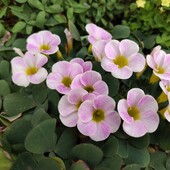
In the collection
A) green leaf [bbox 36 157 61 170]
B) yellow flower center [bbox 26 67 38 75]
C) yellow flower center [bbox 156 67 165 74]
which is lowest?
green leaf [bbox 36 157 61 170]

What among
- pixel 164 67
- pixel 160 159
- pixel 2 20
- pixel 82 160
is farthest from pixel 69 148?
pixel 2 20

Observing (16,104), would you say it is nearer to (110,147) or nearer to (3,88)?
(3,88)

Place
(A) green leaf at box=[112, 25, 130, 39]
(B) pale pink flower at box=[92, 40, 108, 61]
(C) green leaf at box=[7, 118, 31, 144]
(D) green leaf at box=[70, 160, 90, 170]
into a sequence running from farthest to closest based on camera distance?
1. (A) green leaf at box=[112, 25, 130, 39]
2. (B) pale pink flower at box=[92, 40, 108, 61]
3. (C) green leaf at box=[7, 118, 31, 144]
4. (D) green leaf at box=[70, 160, 90, 170]

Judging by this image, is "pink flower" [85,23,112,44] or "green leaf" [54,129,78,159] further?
"pink flower" [85,23,112,44]

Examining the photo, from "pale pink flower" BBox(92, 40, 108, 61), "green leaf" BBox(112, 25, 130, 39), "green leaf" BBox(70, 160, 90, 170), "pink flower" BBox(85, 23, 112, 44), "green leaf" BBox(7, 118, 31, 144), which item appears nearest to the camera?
"green leaf" BBox(70, 160, 90, 170)

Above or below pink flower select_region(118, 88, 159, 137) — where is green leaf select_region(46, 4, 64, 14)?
below

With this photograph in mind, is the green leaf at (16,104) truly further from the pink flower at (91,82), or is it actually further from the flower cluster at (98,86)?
the pink flower at (91,82)

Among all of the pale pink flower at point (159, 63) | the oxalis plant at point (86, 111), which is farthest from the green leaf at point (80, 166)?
the pale pink flower at point (159, 63)

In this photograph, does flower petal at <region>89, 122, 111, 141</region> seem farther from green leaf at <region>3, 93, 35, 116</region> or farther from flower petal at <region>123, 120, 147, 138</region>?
green leaf at <region>3, 93, 35, 116</region>

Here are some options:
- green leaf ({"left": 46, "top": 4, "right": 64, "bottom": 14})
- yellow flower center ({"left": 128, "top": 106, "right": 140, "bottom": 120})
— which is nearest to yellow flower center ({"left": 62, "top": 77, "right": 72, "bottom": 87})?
yellow flower center ({"left": 128, "top": 106, "right": 140, "bottom": 120})
